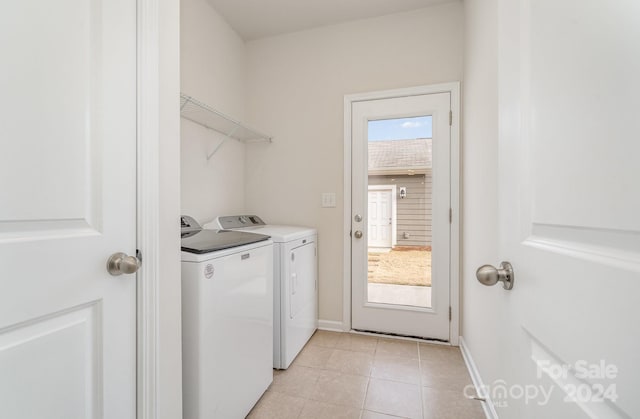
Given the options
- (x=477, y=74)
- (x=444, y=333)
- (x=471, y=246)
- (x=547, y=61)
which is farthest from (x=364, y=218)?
(x=547, y=61)

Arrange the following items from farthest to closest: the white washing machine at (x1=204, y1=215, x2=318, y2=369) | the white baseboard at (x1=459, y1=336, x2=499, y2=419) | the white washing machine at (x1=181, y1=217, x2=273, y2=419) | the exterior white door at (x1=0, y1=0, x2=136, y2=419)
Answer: the white washing machine at (x1=204, y1=215, x2=318, y2=369)
the white baseboard at (x1=459, y1=336, x2=499, y2=419)
the white washing machine at (x1=181, y1=217, x2=273, y2=419)
the exterior white door at (x1=0, y1=0, x2=136, y2=419)

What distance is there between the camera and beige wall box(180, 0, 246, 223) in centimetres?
199

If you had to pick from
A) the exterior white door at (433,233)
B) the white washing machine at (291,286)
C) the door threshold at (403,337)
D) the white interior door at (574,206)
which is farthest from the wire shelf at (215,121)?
the door threshold at (403,337)

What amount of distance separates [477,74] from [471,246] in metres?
1.15

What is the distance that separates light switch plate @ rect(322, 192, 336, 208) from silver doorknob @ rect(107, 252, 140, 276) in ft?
5.95

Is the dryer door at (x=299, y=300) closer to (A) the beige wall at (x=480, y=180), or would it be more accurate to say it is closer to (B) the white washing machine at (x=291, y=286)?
(B) the white washing machine at (x=291, y=286)

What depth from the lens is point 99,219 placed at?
0.77 meters

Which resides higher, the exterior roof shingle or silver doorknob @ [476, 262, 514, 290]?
the exterior roof shingle

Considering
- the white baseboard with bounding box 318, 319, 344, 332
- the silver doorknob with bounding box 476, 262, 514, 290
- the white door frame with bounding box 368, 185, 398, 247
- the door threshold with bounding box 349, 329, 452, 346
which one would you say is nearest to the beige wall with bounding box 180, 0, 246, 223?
the white baseboard with bounding box 318, 319, 344, 332

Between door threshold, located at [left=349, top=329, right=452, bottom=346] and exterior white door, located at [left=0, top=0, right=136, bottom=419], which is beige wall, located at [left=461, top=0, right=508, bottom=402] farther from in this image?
exterior white door, located at [left=0, top=0, right=136, bottom=419]

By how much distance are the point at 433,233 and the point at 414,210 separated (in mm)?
244

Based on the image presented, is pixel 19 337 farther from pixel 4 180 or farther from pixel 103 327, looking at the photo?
pixel 4 180

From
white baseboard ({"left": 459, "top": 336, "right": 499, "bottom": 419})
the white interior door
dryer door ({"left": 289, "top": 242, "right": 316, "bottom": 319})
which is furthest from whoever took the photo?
dryer door ({"left": 289, "top": 242, "right": 316, "bottom": 319})

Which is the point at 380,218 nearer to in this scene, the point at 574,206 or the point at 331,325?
the point at 331,325
